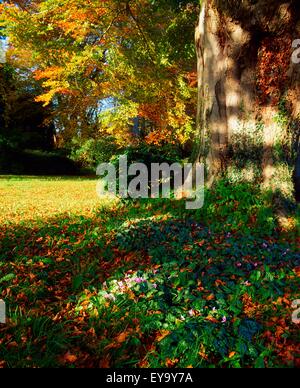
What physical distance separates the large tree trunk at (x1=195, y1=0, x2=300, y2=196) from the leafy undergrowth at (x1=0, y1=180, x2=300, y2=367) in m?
1.40

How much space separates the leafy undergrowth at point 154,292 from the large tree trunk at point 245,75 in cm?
140

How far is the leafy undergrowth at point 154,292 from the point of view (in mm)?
2957

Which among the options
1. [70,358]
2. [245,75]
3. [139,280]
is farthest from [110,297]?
[245,75]

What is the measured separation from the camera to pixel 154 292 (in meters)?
3.78

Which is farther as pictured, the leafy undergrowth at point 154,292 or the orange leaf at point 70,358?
the leafy undergrowth at point 154,292

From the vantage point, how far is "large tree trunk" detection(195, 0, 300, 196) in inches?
247

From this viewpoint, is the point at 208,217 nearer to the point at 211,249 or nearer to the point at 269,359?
the point at 211,249

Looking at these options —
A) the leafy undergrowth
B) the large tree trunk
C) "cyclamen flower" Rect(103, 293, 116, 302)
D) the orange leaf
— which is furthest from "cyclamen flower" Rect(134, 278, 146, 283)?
the large tree trunk

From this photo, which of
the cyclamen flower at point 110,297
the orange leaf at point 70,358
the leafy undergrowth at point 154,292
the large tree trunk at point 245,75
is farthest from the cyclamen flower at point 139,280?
the large tree trunk at point 245,75

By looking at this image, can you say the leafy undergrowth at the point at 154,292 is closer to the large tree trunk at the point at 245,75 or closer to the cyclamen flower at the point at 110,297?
the cyclamen flower at the point at 110,297

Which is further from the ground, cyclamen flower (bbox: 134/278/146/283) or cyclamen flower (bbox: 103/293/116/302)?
cyclamen flower (bbox: 134/278/146/283)

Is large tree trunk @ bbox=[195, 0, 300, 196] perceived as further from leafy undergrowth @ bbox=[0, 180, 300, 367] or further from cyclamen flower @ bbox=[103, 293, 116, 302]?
cyclamen flower @ bbox=[103, 293, 116, 302]

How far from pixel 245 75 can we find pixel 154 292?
16.1 feet
